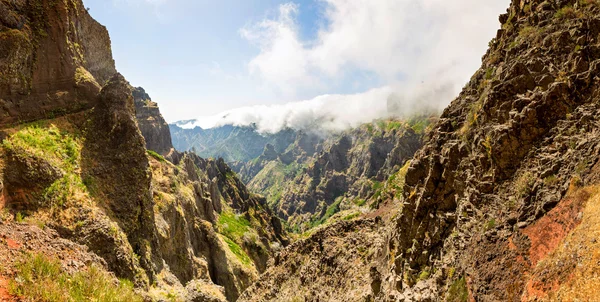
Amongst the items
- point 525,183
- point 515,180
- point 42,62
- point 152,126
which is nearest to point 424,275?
point 515,180

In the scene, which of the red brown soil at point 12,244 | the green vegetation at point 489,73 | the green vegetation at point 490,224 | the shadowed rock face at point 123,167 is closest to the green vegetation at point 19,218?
the red brown soil at point 12,244

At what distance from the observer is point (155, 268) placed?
2725cm

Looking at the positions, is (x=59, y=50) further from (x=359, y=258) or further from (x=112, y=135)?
(x=359, y=258)

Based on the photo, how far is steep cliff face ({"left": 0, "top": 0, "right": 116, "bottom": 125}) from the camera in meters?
21.7

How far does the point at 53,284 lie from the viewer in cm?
1241

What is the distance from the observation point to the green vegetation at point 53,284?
1132 centimetres

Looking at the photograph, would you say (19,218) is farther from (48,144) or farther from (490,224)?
(490,224)

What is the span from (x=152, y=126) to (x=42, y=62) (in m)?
108

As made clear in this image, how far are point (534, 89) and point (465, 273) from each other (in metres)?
11.2

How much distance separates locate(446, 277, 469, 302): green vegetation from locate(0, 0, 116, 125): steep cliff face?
30860mm

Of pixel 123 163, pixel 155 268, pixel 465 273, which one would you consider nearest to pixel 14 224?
pixel 123 163

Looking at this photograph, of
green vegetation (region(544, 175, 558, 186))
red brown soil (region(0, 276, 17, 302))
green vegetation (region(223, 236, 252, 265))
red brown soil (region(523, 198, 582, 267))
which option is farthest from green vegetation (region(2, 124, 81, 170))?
green vegetation (region(223, 236, 252, 265))

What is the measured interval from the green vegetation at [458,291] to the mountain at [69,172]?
16502 mm

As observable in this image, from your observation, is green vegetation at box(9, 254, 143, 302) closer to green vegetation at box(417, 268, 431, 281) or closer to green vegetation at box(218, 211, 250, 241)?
green vegetation at box(417, 268, 431, 281)
